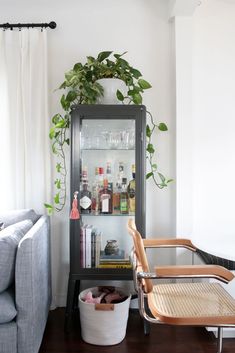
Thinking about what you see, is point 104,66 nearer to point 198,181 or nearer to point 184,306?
point 198,181

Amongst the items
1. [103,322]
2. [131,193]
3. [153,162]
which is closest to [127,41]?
[153,162]

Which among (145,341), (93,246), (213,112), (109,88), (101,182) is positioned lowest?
(145,341)

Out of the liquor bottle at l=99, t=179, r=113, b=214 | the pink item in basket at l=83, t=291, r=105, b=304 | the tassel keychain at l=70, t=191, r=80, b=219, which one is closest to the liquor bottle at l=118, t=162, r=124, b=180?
the liquor bottle at l=99, t=179, r=113, b=214

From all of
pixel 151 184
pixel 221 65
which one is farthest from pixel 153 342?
pixel 221 65

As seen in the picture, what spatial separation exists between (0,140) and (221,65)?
1.86 meters

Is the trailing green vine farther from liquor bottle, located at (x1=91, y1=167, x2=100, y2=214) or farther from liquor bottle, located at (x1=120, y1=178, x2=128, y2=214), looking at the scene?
liquor bottle, located at (x1=91, y1=167, x2=100, y2=214)

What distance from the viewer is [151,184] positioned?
262 cm

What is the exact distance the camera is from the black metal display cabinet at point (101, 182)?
2.23 meters

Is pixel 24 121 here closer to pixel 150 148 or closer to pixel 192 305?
pixel 150 148

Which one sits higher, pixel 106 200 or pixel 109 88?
pixel 109 88

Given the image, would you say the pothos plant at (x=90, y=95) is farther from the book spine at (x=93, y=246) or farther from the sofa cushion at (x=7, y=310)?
the sofa cushion at (x=7, y=310)

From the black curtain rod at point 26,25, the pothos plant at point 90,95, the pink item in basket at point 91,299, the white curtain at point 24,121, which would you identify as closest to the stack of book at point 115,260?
the pink item in basket at point 91,299

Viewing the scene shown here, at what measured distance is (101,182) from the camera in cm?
237

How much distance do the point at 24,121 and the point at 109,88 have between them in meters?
0.74
